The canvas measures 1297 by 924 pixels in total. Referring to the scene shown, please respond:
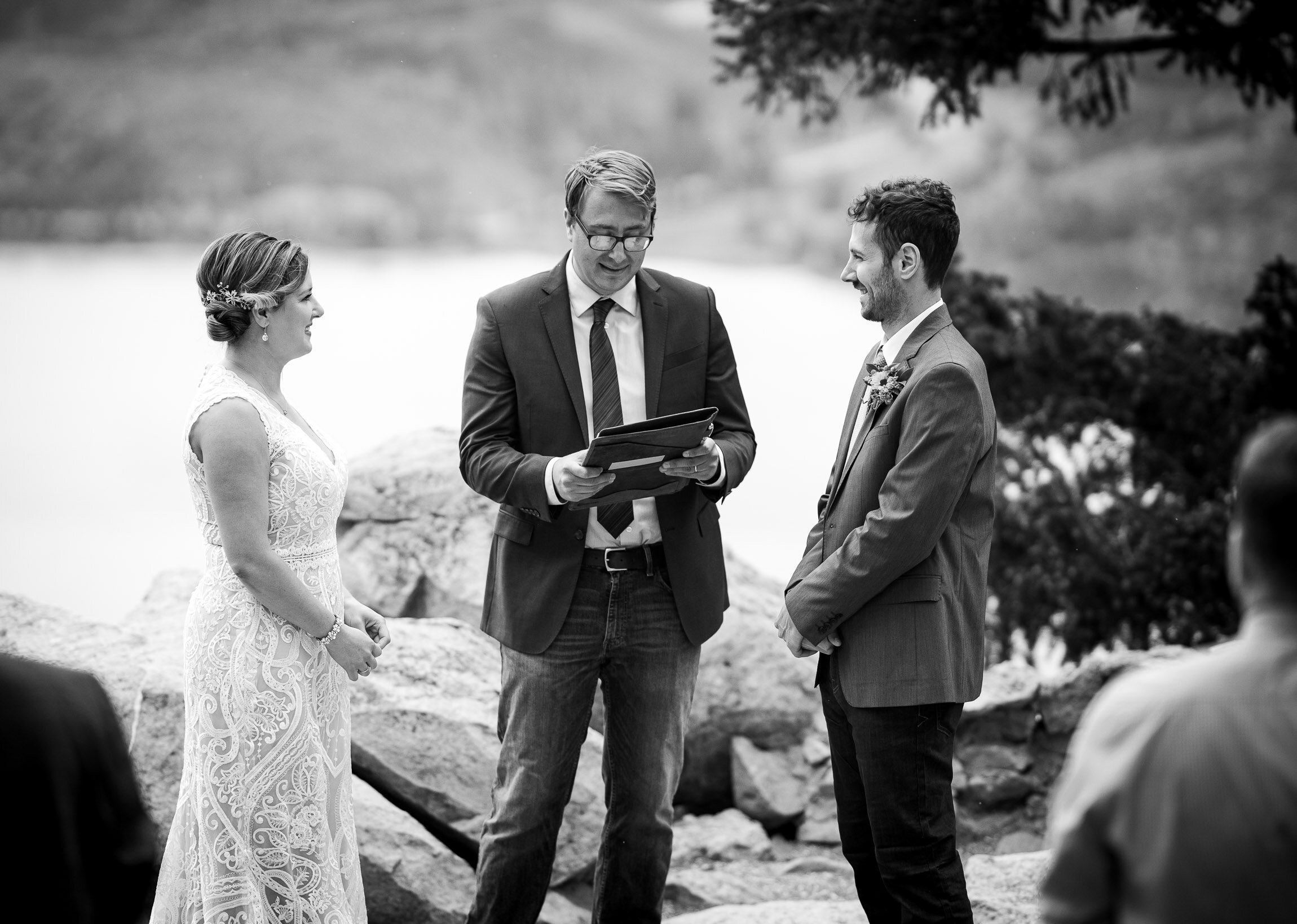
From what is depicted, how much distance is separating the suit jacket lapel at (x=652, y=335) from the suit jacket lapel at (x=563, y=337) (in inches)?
7.3

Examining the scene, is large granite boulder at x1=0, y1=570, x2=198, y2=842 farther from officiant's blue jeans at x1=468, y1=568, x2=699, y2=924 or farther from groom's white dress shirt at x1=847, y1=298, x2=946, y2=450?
groom's white dress shirt at x1=847, y1=298, x2=946, y2=450

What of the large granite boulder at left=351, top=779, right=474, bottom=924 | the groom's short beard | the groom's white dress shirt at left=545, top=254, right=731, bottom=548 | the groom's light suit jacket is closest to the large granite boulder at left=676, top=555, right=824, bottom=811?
the large granite boulder at left=351, top=779, right=474, bottom=924

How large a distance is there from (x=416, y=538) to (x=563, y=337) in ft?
7.84

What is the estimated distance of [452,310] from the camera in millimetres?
8914

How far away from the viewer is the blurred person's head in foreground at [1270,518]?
1473 millimetres

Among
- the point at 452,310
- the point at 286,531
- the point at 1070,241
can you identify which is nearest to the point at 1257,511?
the point at 286,531

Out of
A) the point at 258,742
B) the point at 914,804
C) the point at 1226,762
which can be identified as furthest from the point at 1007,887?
the point at 1226,762

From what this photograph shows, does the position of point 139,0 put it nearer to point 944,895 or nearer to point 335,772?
point 335,772

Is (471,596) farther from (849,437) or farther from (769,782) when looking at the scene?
(849,437)

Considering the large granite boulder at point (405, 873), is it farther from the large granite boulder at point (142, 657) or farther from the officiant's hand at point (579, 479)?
the officiant's hand at point (579, 479)

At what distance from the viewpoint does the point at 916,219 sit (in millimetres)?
2982

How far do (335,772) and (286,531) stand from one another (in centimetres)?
63

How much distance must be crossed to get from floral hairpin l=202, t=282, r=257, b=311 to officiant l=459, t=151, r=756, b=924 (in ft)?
1.97

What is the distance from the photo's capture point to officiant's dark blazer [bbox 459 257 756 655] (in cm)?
327
